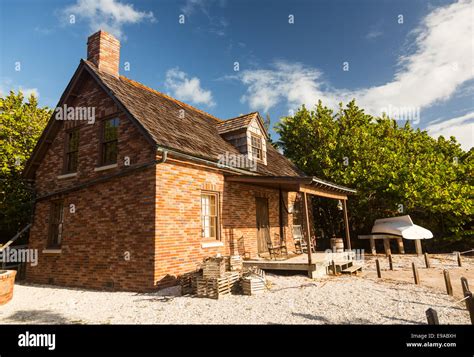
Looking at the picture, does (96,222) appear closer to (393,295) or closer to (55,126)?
(55,126)

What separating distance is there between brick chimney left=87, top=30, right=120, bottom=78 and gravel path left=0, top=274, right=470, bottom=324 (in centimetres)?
849

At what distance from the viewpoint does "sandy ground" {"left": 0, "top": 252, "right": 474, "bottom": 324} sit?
5.64m

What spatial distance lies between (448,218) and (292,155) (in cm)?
979

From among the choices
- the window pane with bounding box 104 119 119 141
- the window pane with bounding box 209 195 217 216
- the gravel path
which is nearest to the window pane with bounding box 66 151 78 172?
the window pane with bounding box 104 119 119 141

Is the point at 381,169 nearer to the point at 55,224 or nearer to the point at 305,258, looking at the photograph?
the point at 305,258

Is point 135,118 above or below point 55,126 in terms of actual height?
below

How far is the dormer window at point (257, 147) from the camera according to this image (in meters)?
14.0

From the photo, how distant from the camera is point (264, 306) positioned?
6.36 meters

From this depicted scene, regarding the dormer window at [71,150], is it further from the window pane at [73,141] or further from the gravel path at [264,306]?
the gravel path at [264,306]

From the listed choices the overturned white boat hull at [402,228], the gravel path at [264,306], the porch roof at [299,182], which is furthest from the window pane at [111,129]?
the overturned white boat hull at [402,228]

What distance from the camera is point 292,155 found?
808 inches

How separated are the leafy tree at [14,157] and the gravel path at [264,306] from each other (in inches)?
238

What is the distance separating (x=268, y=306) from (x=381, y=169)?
12470 millimetres

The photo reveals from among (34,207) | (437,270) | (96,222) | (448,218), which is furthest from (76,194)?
(448,218)
